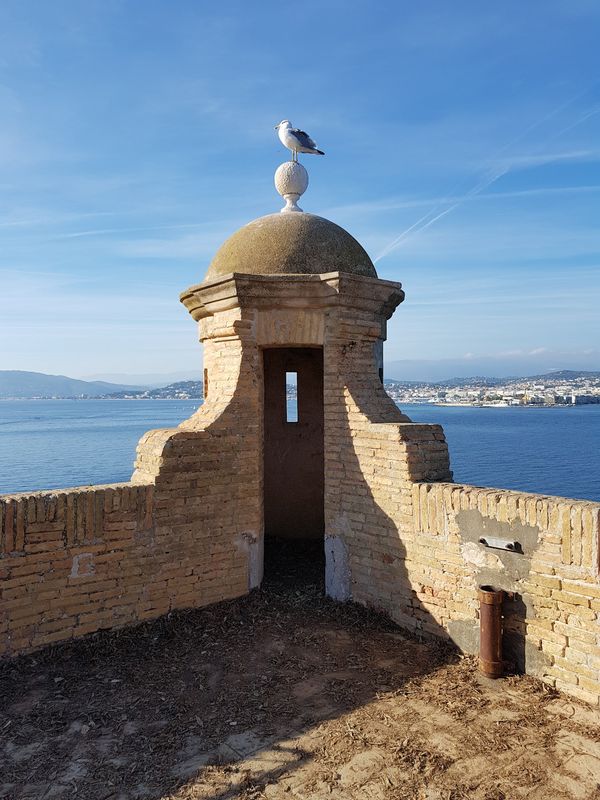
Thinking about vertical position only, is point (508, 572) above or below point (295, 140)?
below

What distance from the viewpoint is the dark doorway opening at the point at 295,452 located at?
9.68 m

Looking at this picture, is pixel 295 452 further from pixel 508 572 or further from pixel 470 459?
pixel 470 459

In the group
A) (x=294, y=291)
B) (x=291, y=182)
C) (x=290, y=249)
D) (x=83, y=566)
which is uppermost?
(x=291, y=182)

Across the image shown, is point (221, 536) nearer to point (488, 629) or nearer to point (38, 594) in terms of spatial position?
point (38, 594)

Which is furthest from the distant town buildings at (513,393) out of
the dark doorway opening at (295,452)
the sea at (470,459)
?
the dark doorway opening at (295,452)

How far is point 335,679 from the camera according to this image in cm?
500

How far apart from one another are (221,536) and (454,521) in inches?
97.9

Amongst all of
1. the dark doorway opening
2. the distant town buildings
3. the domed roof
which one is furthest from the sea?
the distant town buildings

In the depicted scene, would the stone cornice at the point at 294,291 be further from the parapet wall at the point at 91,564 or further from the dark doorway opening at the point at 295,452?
the dark doorway opening at the point at 295,452

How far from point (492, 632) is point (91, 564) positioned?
359 centimetres

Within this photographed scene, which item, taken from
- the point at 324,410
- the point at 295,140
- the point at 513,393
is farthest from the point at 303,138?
the point at 513,393

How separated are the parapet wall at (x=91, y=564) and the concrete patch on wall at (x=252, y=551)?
0.31m

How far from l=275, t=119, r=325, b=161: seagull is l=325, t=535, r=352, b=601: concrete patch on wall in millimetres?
5061

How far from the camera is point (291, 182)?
7879mm
